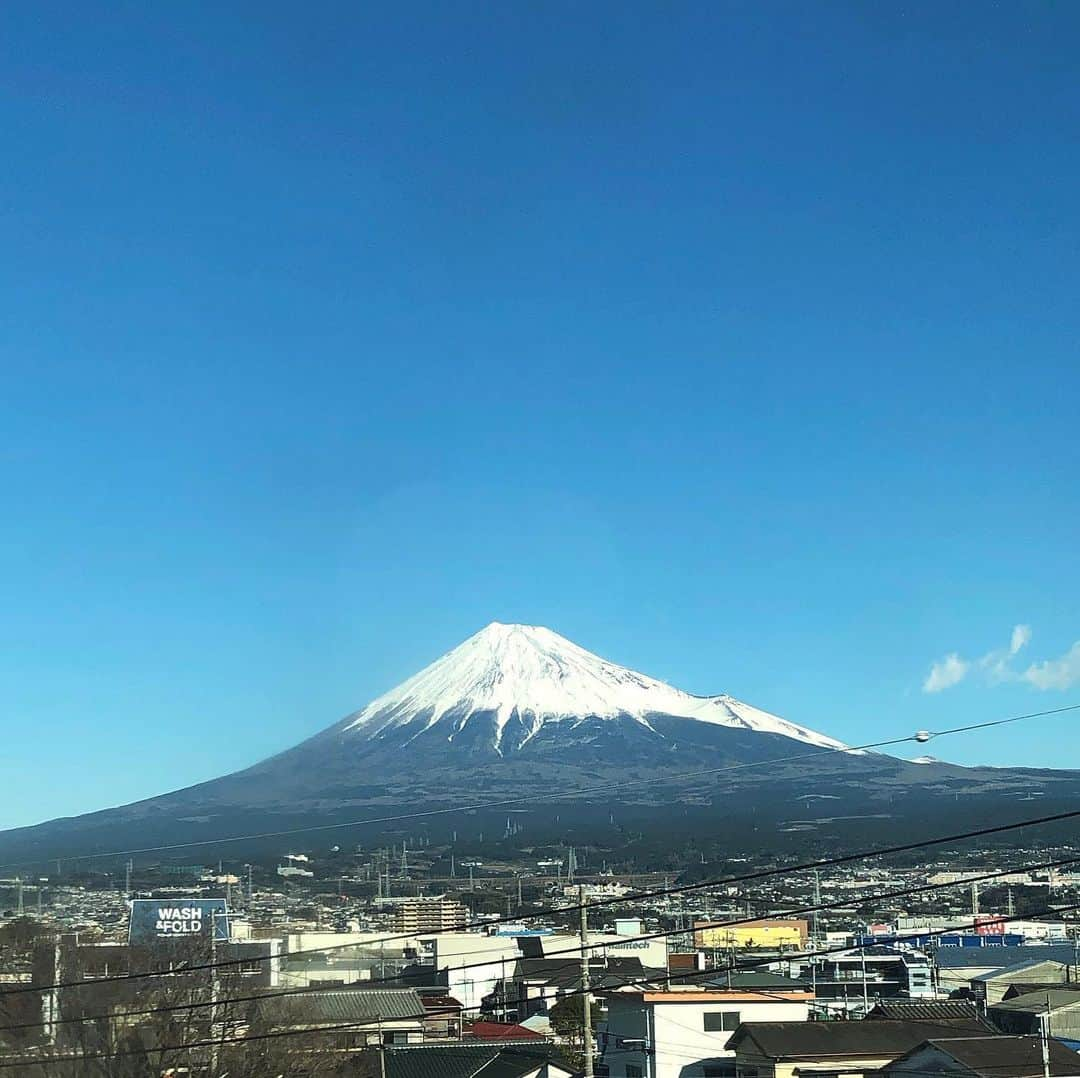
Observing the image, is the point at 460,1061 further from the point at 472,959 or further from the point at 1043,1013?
the point at 472,959

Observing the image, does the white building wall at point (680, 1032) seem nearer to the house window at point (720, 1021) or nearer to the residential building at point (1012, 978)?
the house window at point (720, 1021)

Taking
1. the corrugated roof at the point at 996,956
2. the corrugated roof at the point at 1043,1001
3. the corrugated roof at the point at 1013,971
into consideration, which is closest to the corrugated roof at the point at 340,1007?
the corrugated roof at the point at 1043,1001

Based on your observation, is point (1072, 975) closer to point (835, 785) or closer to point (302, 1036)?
point (302, 1036)

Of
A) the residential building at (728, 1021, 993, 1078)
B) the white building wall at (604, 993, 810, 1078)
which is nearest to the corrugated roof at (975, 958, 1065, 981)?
the white building wall at (604, 993, 810, 1078)

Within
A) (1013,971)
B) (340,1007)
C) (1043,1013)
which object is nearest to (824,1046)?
(1043,1013)

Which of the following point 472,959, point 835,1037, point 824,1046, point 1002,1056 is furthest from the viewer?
point 472,959

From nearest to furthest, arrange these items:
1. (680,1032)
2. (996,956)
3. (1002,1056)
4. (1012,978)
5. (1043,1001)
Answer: (1002,1056), (680,1032), (1043,1001), (1012,978), (996,956)
